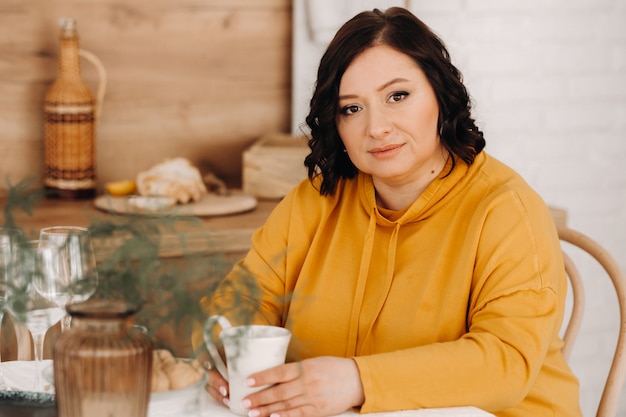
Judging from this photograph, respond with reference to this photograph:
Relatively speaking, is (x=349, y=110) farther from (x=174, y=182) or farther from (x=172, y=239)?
(x=174, y=182)

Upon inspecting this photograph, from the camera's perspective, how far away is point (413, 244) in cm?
154

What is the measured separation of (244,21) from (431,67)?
1.10 m

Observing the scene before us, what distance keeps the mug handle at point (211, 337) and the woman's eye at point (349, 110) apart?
61 centimetres

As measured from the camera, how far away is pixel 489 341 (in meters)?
1.32

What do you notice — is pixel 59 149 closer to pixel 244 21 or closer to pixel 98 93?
pixel 98 93

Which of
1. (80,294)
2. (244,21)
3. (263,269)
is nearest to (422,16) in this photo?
(244,21)

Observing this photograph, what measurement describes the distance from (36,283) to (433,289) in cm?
68

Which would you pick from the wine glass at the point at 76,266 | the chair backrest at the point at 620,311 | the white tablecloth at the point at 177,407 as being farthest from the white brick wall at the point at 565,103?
the wine glass at the point at 76,266

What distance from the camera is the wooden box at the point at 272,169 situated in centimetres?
236

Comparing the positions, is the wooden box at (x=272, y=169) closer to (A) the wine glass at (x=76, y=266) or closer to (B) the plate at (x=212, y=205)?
(B) the plate at (x=212, y=205)

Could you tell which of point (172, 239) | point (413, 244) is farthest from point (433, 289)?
point (172, 239)

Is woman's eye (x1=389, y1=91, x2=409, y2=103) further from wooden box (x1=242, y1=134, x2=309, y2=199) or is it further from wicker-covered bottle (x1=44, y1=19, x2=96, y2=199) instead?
wicker-covered bottle (x1=44, y1=19, x2=96, y2=199)

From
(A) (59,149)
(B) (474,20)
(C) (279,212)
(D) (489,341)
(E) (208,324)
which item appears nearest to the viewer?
(E) (208,324)

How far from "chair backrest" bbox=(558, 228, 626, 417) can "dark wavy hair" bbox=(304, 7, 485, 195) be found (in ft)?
0.98
